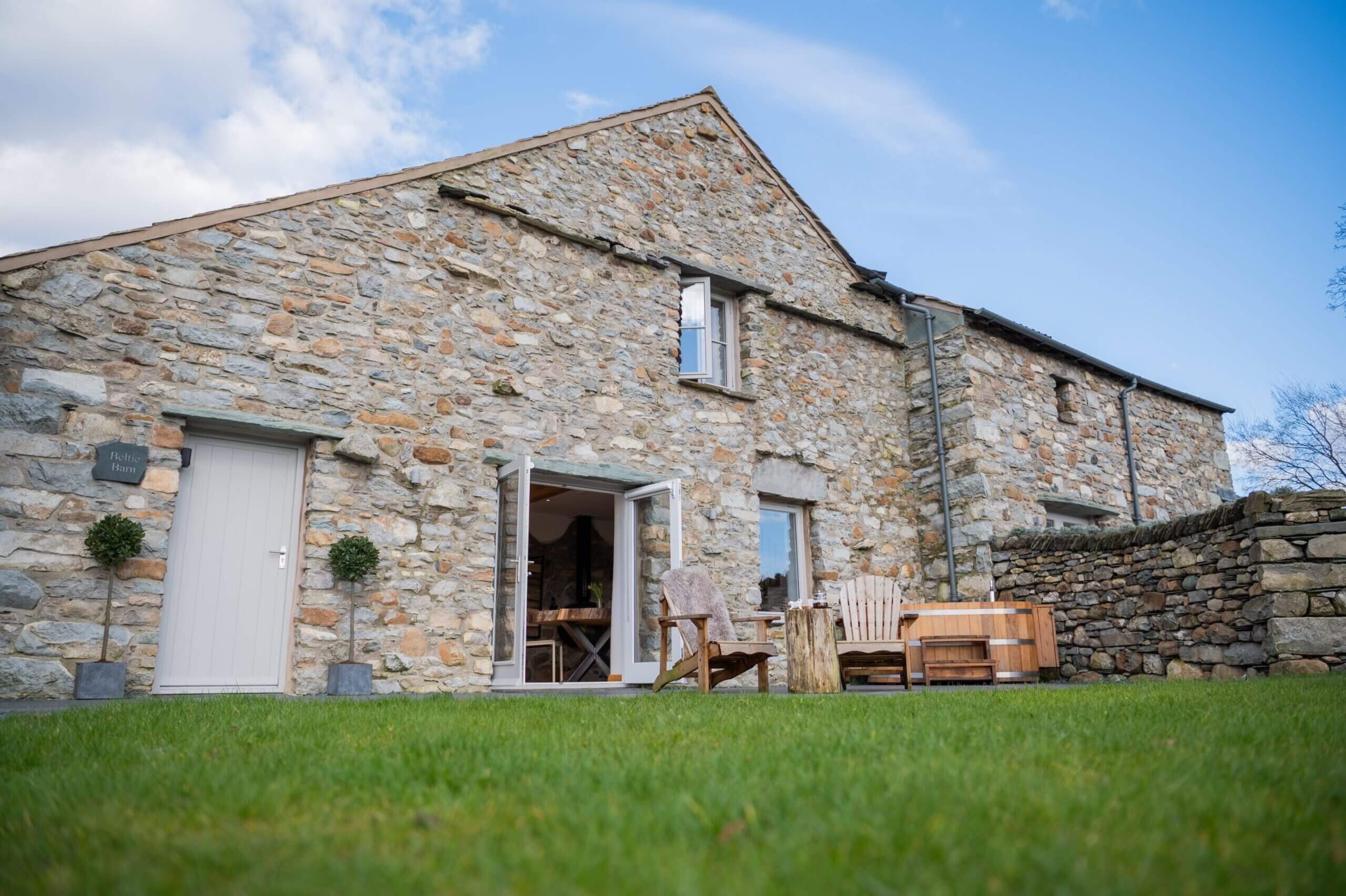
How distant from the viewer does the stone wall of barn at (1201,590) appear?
6617 mm

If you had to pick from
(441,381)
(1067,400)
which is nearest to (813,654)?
(441,381)

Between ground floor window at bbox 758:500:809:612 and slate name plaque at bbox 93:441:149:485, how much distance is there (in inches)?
216

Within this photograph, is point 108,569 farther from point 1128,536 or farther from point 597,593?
point 1128,536

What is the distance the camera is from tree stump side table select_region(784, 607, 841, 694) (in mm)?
6168

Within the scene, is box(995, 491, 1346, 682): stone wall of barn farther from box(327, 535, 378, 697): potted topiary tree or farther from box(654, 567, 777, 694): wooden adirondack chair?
box(327, 535, 378, 697): potted topiary tree

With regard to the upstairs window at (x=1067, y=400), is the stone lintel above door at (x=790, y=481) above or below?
below

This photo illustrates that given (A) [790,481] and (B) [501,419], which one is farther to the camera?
(A) [790,481]

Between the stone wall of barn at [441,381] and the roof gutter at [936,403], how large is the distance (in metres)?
0.43

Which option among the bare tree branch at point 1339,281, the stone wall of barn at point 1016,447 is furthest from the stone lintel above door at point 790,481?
the bare tree branch at point 1339,281

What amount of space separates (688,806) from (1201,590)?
7.40 metres

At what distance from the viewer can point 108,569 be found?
18.1ft

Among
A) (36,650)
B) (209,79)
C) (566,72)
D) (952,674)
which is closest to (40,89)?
(209,79)

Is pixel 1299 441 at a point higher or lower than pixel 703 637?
higher

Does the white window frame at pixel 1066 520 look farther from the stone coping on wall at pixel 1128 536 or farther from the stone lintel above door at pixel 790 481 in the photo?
the stone lintel above door at pixel 790 481
